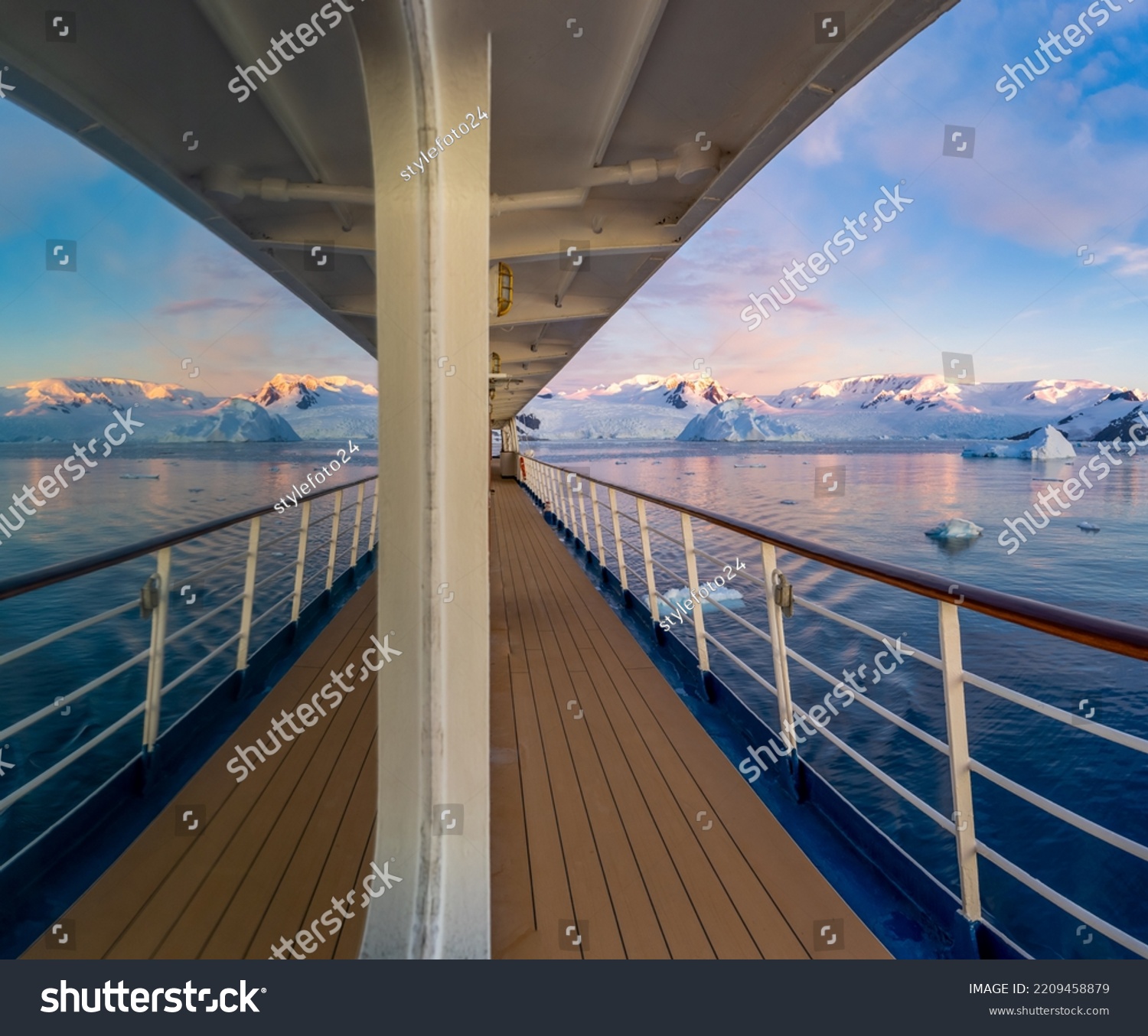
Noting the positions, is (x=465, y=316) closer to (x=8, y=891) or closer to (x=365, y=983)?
(x=365, y=983)

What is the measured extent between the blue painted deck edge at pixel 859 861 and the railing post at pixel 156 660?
1.55 metres

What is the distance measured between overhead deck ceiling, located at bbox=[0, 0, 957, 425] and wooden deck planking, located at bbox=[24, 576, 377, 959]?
1.06 meters

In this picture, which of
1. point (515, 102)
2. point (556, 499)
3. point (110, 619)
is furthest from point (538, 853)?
point (110, 619)

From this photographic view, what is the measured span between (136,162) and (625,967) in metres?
2.30

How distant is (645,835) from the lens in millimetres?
1369

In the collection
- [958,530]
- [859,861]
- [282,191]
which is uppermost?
[282,191]

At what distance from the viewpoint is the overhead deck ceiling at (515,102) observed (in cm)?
128

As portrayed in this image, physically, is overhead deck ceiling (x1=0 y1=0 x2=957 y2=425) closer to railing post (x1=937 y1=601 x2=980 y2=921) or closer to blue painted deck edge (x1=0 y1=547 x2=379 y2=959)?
railing post (x1=937 y1=601 x2=980 y2=921)

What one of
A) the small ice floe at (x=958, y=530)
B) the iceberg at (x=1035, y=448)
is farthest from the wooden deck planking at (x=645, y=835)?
the iceberg at (x=1035, y=448)

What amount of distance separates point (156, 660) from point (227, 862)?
0.59 metres

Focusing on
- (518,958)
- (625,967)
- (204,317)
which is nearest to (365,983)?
(518,958)

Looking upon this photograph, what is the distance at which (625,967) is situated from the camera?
991mm

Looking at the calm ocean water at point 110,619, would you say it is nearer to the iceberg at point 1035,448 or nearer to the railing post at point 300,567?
the railing post at point 300,567

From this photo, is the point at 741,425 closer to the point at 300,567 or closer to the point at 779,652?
the point at 300,567
